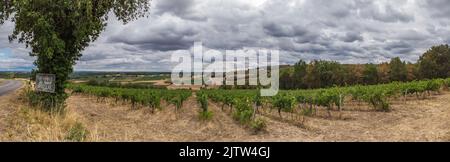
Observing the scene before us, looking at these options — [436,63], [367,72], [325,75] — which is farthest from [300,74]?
[436,63]

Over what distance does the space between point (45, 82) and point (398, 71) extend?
89.9 meters

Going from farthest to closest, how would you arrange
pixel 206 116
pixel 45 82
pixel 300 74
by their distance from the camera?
pixel 300 74, pixel 206 116, pixel 45 82

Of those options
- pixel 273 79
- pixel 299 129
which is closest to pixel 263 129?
pixel 299 129

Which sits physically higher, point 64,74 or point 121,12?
point 121,12

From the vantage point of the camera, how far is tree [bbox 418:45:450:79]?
8662 cm

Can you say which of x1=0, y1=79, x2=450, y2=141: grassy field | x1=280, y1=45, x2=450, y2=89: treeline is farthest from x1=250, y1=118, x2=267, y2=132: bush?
x1=280, y1=45, x2=450, y2=89: treeline

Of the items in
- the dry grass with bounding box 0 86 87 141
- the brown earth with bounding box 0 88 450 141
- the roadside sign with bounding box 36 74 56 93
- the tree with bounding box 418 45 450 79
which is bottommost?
the brown earth with bounding box 0 88 450 141

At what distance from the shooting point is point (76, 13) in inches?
829

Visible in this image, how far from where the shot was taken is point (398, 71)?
95.7 meters

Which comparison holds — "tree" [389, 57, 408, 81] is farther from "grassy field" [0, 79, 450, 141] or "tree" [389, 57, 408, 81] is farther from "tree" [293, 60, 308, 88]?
"grassy field" [0, 79, 450, 141]

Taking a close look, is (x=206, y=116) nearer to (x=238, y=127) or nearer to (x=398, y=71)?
(x=238, y=127)

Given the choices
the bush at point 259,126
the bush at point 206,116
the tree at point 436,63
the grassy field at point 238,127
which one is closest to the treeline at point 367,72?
the tree at point 436,63
